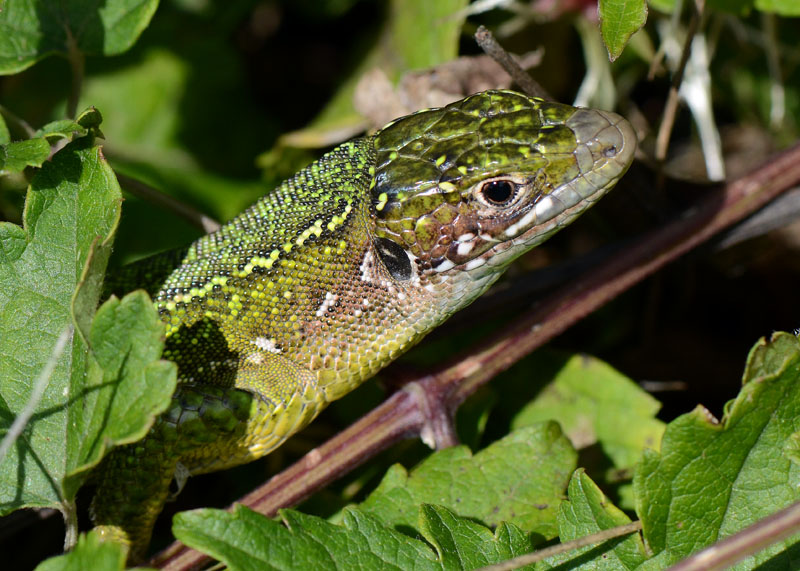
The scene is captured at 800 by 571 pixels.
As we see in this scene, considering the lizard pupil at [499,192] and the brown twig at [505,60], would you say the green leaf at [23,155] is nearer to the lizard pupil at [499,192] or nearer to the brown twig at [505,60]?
the lizard pupil at [499,192]

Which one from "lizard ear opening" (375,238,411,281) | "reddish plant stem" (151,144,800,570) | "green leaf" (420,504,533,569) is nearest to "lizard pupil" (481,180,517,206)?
"lizard ear opening" (375,238,411,281)

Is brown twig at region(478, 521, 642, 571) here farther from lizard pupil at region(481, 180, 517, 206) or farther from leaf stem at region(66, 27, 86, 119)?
leaf stem at region(66, 27, 86, 119)

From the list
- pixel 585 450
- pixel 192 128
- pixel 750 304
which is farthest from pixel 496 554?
pixel 192 128

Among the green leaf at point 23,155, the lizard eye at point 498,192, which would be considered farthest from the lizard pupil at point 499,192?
the green leaf at point 23,155

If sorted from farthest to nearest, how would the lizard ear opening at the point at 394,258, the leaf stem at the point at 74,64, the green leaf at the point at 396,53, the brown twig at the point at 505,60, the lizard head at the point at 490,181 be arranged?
1. the green leaf at the point at 396,53
2. the leaf stem at the point at 74,64
3. the brown twig at the point at 505,60
4. the lizard ear opening at the point at 394,258
5. the lizard head at the point at 490,181

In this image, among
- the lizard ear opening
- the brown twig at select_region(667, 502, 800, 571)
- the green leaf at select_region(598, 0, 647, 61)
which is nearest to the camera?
the brown twig at select_region(667, 502, 800, 571)

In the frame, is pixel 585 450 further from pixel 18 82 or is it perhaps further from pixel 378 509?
pixel 18 82

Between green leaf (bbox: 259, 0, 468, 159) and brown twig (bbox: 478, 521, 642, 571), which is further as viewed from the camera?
green leaf (bbox: 259, 0, 468, 159)

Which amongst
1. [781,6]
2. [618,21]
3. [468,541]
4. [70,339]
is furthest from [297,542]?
[781,6]
